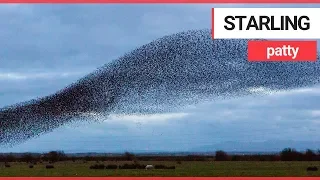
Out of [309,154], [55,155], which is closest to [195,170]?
[309,154]

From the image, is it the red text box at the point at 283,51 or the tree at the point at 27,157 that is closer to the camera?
the red text box at the point at 283,51

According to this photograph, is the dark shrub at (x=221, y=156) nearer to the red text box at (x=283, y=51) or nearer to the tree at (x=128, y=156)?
the tree at (x=128, y=156)

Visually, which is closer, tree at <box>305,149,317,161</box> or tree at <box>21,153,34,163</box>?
tree at <box>305,149,317,161</box>

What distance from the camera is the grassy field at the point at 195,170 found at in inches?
635

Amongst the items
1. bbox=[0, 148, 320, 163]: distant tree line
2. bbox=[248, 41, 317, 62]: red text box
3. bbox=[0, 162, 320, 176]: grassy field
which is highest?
bbox=[248, 41, 317, 62]: red text box

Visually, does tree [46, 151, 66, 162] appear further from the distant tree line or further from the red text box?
the red text box

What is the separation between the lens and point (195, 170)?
16.3 meters

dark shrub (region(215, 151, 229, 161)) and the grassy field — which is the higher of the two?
dark shrub (region(215, 151, 229, 161))

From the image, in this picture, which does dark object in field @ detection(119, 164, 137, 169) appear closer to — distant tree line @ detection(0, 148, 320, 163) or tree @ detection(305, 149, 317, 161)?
distant tree line @ detection(0, 148, 320, 163)

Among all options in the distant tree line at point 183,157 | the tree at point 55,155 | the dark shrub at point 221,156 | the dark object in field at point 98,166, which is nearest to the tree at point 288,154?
the distant tree line at point 183,157

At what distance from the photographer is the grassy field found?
16.1 metres

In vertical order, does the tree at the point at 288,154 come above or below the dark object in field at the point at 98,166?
above

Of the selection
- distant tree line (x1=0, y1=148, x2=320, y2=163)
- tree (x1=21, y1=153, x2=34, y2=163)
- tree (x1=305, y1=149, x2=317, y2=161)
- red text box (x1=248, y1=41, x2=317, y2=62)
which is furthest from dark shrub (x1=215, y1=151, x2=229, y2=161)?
tree (x1=21, y1=153, x2=34, y2=163)

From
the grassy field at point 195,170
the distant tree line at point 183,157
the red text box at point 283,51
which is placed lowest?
the grassy field at point 195,170
